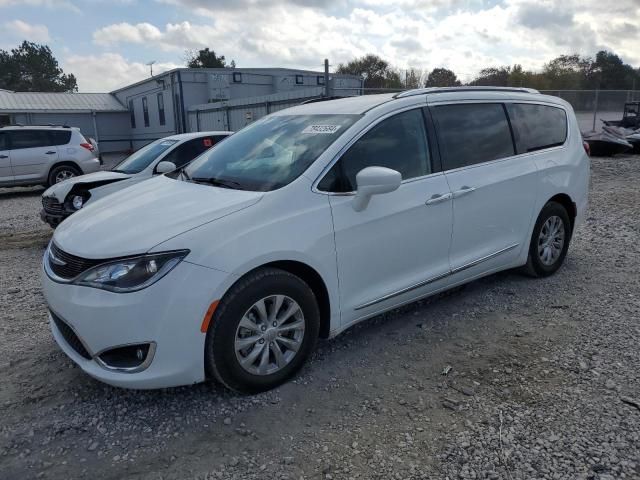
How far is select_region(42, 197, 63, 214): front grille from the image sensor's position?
23.0 ft

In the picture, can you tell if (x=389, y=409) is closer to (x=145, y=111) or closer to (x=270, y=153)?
(x=270, y=153)

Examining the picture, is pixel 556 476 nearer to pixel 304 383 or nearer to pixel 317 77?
pixel 304 383

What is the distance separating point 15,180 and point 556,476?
13.3 meters

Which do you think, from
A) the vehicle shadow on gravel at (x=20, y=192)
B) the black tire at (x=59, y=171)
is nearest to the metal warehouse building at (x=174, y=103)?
the black tire at (x=59, y=171)

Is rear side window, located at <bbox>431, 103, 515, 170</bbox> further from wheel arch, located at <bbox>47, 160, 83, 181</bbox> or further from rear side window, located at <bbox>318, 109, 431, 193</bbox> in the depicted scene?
wheel arch, located at <bbox>47, 160, 83, 181</bbox>

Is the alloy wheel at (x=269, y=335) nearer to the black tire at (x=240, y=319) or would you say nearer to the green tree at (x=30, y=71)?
the black tire at (x=240, y=319)

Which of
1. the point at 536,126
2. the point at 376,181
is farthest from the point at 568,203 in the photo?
the point at 376,181

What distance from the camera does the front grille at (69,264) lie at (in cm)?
279

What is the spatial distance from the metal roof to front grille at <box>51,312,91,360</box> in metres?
32.2

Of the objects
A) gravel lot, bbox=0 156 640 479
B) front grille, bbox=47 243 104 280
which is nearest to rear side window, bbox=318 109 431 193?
gravel lot, bbox=0 156 640 479

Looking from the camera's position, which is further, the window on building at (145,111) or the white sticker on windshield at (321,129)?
the window on building at (145,111)

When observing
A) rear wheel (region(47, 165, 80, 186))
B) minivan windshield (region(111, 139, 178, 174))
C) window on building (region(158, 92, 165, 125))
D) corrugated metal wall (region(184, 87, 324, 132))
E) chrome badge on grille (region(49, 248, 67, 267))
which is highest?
window on building (region(158, 92, 165, 125))

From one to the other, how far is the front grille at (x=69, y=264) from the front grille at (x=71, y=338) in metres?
0.28

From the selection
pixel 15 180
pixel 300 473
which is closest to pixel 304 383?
pixel 300 473
